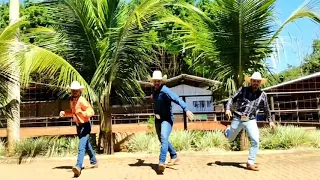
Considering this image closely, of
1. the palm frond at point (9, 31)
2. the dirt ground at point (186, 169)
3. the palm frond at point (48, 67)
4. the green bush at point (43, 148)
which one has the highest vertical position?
the palm frond at point (9, 31)

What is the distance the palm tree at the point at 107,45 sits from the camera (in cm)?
950

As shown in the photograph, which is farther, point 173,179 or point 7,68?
point 7,68

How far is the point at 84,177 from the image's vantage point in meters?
7.41

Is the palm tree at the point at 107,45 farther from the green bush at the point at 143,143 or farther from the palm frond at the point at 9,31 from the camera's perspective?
the palm frond at the point at 9,31

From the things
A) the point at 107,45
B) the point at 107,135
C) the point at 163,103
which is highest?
the point at 107,45

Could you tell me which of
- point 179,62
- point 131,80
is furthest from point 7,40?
point 179,62

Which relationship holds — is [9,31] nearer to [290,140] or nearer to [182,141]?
[182,141]

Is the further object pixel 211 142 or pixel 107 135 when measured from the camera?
pixel 211 142

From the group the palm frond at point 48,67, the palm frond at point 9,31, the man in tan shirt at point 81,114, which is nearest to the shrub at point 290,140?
the palm frond at point 48,67

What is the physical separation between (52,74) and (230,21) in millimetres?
4288

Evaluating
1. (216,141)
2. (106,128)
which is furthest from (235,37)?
(106,128)

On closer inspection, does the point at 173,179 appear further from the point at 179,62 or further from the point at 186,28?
the point at 179,62

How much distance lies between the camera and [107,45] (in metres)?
9.60

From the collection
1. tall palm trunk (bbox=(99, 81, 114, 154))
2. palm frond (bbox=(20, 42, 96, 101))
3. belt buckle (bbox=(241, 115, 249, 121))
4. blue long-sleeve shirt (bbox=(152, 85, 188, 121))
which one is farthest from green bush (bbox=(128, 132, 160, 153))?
belt buckle (bbox=(241, 115, 249, 121))
